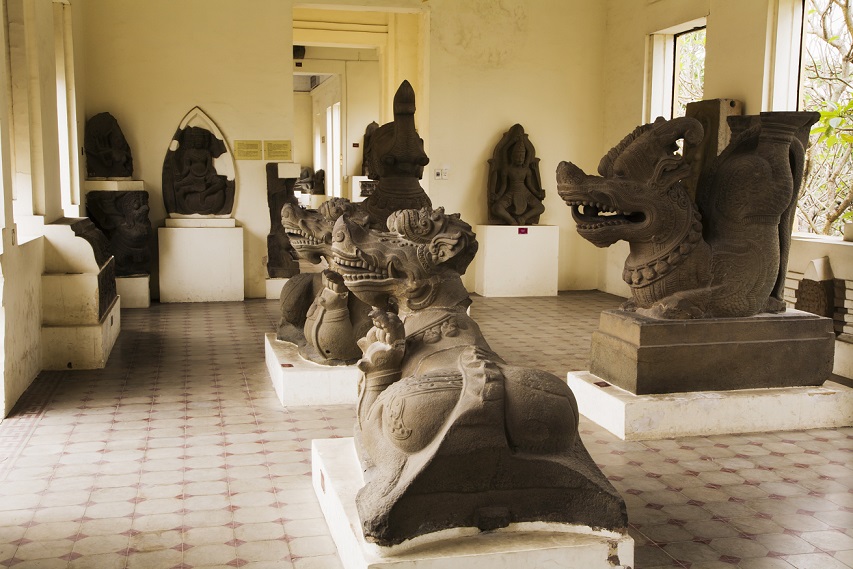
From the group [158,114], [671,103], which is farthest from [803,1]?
[158,114]

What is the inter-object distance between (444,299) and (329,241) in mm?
1974

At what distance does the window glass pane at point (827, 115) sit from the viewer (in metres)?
8.33

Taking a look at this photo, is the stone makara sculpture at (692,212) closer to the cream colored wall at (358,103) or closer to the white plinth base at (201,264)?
the white plinth base at (201,264)

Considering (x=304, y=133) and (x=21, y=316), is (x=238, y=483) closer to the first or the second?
(x=21, y=316)

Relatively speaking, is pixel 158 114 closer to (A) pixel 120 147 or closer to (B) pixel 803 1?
(A) pixel 120 147

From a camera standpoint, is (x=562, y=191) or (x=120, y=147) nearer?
(x=562, y=191)

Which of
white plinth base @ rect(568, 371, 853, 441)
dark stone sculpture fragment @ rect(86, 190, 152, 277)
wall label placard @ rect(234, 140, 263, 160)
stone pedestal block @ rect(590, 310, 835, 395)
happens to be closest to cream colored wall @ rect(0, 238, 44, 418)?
dark stone sculpture fragment @ rect(86, 190, 152, 277)

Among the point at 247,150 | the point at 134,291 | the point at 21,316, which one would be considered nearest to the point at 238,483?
the point at 21,316

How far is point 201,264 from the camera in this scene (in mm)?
10422

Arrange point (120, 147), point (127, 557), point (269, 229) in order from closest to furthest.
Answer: point (127, 557), point (120, 147), point (269, 229)

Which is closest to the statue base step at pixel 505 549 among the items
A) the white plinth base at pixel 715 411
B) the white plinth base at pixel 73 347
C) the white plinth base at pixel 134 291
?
the white plinth base at pixel 715 411

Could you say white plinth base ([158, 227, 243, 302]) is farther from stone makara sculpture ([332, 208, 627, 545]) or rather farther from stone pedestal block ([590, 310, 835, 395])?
stone makara sculpture ([332, 208, 627, 545])

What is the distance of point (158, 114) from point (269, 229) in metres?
1.96

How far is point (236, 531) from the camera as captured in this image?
3.76 m
